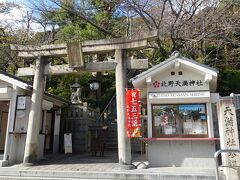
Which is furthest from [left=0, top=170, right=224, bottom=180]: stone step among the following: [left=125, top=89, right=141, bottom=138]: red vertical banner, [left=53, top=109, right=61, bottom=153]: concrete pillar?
[left=53, top=109, right=61, bottom=153]: concrete pillar

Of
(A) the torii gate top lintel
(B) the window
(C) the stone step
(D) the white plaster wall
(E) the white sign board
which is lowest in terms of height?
(C) the stone step

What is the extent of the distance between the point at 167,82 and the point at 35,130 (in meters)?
6.33

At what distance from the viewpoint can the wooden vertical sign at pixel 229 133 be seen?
8336 millimetres

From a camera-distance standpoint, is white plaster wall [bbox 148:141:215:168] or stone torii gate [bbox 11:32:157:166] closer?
white plaster wall [bbox 148:141:215:168]

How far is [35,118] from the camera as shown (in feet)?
38.2

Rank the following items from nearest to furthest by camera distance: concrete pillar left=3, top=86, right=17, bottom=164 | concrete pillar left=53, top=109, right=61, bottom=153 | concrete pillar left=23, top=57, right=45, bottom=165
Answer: concrete pillar left=23, top=57, right=45, bottom=165, concrete pillar left=3, top=86, right=17, bottom=164, concrete pillar left=53, top=109, right=61, bottom=153

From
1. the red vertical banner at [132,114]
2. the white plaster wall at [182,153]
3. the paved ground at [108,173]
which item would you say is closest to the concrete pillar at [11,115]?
the paved ground at [108,173]

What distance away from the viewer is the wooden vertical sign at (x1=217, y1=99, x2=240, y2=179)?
8.34 m

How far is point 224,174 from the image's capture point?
8.62 meters

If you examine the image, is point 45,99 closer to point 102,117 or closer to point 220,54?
point 102,117

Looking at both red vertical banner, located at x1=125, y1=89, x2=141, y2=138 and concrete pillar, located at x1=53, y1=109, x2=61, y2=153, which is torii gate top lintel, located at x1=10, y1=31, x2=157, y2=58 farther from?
concrete pillar, located at x1=53, y1=109, x2=61, y2=153

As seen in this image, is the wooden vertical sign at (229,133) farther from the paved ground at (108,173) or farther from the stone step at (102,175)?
the paved ground at (108,173)

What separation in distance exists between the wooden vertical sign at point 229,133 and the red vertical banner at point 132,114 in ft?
10.4

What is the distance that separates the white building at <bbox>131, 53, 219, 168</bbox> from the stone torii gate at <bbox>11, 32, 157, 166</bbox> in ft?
2.79
